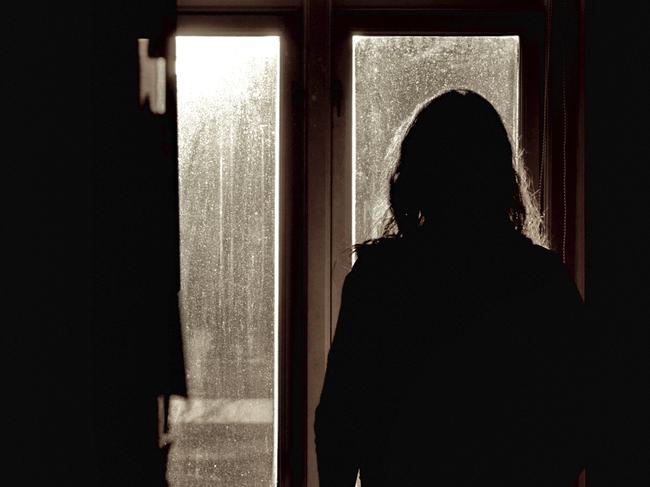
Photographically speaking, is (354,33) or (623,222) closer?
(623,222)

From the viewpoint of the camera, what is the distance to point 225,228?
1.94m

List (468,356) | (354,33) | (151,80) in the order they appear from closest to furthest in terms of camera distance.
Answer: (468,356)
(151,80)
(354,33)

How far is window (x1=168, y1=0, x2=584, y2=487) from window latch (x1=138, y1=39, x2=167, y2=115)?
20cm

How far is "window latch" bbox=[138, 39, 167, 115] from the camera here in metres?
1.70

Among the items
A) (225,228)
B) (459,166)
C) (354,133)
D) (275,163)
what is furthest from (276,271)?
(459,166)

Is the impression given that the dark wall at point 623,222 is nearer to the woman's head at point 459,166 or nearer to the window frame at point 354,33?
the window frame at point 354,33

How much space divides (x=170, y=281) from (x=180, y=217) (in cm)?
22

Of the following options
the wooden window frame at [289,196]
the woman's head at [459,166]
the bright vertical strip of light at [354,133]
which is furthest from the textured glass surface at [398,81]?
the woman's head at [459,166]

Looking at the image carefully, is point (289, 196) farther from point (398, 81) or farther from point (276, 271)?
point (398, 81)

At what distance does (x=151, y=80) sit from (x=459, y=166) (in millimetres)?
825

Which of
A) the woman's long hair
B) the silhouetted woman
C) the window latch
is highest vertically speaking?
the window latch

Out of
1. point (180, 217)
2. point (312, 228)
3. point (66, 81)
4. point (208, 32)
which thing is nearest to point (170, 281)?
point (180, 217)

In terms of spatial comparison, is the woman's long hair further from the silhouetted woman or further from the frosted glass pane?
the frosted glass pane

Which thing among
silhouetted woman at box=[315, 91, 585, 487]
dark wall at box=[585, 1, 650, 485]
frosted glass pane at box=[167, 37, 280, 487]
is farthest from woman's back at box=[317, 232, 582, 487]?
frosted glass pane at box=[167, 37, 280, 487]
